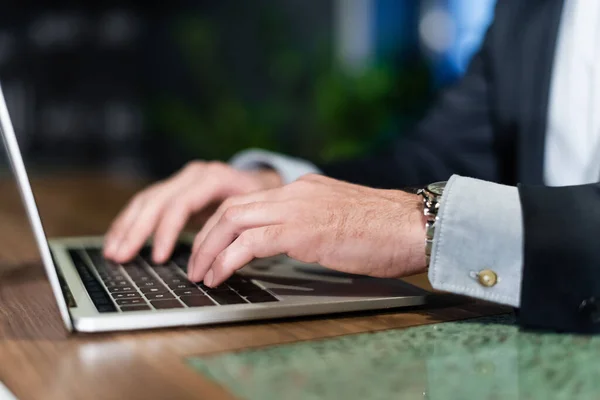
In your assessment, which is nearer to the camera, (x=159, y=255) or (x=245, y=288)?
(x=245, y=288)

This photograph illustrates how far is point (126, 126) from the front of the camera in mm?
4352

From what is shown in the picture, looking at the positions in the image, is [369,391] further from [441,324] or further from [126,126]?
[126,126]

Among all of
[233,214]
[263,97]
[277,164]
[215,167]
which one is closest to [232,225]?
[233,214]

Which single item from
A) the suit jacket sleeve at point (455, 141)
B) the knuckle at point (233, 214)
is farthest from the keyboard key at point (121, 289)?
the suit jacket sleeve at point (455, 141)

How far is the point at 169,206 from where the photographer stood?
1.01 m

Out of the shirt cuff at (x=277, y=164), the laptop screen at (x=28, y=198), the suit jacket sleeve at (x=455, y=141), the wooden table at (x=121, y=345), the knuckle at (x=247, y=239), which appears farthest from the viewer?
the suit jacket sleeve at (x=455, y=141)

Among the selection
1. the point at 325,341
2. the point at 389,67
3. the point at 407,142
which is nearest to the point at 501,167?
the point at 407,142

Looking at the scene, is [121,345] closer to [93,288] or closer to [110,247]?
[93,288]

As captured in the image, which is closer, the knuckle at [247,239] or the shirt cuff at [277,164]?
the knuckle at [247,239]

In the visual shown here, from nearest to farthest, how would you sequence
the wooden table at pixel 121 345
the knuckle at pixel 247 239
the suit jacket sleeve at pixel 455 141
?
1. the wooden table at pixel 121 345
2. the knuckle at pixel 247 239
3. the suit jacket sleeve at pixel 455 141

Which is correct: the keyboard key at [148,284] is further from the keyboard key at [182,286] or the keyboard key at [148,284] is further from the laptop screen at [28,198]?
the laptop screen at [28,198]

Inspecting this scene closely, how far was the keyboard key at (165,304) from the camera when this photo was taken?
0.67 metres

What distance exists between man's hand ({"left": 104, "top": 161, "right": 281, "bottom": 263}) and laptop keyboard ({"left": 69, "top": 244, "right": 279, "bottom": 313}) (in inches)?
1.6

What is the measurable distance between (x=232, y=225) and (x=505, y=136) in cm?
83
